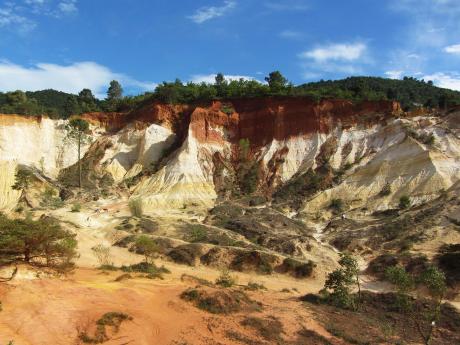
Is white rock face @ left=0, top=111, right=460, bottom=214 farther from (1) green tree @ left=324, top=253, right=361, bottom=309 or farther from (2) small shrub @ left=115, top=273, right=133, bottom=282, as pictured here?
(2) small shrub @ left=115, top=273, right=133, bottom=282

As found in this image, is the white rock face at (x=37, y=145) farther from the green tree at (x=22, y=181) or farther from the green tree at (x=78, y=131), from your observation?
the green tree at (x=22, y=181)

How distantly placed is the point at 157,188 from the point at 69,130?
1856cm

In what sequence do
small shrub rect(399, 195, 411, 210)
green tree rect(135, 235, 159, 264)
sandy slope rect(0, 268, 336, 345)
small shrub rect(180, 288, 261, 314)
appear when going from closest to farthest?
sandy slope rect(0, 268, 336, 345) < small shrub rect(180, 288, 261, 314) < green tree rect(135, 235, 159, 264) < small shrub rect(399, 195, 411, 210)

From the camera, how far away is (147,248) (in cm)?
2791

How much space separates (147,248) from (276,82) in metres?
40.5

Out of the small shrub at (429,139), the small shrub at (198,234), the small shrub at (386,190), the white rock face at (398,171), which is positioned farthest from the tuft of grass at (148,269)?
the small shrub at (429,139)

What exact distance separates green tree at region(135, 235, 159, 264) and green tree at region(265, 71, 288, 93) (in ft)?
116

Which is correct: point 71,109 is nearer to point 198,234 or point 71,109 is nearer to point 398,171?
point 198,234

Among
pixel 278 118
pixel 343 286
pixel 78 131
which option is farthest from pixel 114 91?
pixel 343 286

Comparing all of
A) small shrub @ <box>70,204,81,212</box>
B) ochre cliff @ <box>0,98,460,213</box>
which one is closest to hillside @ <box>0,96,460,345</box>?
ochre cliff @ <box>0,98,460,213</box>

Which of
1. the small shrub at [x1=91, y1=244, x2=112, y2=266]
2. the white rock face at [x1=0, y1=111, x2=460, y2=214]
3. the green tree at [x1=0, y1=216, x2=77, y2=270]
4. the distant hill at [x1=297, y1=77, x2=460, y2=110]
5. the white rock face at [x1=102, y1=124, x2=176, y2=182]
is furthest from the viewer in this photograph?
the distant hill at [x1=297, y1=77, x2=460, y2=110]

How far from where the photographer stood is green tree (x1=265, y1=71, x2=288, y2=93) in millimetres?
59375

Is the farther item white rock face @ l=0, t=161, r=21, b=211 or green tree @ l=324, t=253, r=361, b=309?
white rock face @ l=0, t=161, r=21, b=211

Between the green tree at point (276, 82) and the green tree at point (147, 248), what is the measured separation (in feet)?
116
